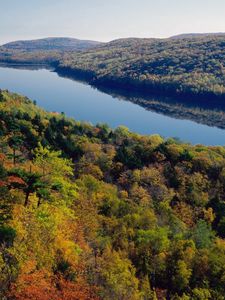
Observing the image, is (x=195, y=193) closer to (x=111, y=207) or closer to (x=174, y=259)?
(x=111, y=207)

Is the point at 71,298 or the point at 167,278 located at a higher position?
the point at 71,298

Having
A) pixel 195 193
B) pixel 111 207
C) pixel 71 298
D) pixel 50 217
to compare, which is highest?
pixel 50 217

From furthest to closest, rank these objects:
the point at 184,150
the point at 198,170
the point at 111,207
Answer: the point at 184,150 < the point at 198,170 < the point at 111,207

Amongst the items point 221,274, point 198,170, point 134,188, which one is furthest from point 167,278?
point 198,170

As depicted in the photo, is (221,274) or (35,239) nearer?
(35,239)

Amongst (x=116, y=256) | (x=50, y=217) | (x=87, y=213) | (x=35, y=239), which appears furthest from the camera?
(x=87, y=213)

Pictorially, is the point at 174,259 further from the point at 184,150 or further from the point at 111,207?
the point at 184,150

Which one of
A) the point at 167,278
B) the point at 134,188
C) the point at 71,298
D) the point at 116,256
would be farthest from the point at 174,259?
the point at 134,188
